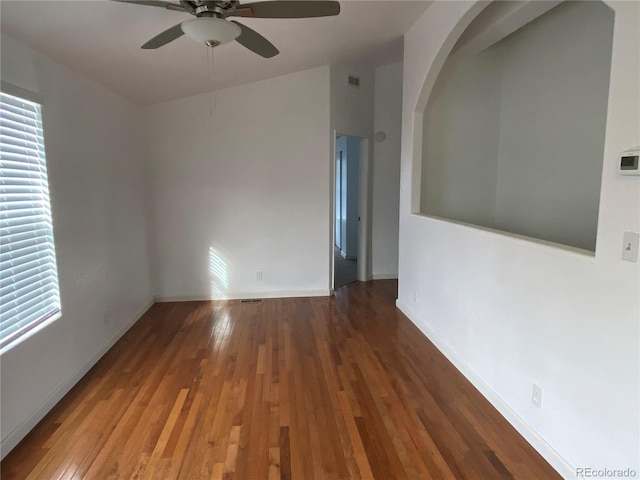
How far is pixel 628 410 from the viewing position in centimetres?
152

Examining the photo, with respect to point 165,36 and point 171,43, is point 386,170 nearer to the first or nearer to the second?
point 171,43

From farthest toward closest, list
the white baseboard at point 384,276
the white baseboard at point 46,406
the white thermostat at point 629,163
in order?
the white baseboard at point 384,276 → the white baseboard at point 46,406 → the white thermostat at point 629,163

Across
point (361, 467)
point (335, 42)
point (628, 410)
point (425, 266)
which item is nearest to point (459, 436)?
point (361, 467)

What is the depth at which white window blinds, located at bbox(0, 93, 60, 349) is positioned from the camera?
2.12 meters

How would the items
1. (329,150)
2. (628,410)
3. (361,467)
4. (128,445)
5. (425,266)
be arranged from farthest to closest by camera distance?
(329,150)
(425,266)
(128,445)
(361,467)
(628,410)

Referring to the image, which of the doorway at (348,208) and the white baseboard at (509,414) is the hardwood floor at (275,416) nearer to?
the white baseboard at (509,414)

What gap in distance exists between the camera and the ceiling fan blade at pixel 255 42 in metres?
2.12

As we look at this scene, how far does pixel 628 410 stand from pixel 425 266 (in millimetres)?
2142

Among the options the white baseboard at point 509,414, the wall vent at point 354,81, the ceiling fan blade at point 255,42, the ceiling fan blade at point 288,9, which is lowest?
the white baseboard at point 509,414

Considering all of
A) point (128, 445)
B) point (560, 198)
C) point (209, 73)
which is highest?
point (209, 73)

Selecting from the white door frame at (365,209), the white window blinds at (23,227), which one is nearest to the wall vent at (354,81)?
the white door frame at (365,209)

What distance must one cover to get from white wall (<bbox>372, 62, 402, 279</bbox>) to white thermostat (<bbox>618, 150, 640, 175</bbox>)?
403cm

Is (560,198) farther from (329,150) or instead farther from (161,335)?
(161,335)

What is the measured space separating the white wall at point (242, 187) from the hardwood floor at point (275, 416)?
118 cm
